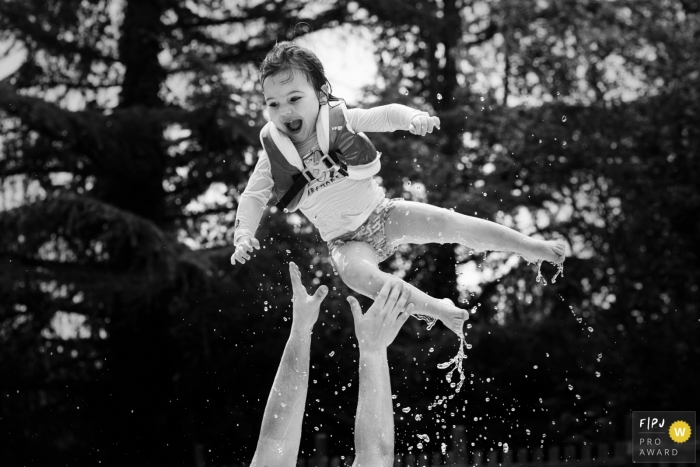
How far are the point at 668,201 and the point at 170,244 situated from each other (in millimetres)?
5616

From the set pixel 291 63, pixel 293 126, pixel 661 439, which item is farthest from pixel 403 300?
pixel 661 439

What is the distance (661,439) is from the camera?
7078 millimetres

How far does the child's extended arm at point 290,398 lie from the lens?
9.51ft

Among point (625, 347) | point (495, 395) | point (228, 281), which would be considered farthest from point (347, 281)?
point (625, 347)

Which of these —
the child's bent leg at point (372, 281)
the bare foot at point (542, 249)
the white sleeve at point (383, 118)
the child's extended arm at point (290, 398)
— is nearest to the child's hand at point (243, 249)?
the child's extended arm at point (290, 398)

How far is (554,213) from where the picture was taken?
10.3m

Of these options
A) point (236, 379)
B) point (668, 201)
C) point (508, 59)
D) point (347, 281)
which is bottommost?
point (347, 281)

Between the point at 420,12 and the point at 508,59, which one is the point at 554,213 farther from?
the point at 420,12

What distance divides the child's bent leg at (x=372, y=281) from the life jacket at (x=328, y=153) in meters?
0.30

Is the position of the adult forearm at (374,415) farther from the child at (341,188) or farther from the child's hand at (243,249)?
the child's hand at (243,249)

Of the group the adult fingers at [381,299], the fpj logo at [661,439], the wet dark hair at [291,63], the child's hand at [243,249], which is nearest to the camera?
the adult fingers at [381,299]

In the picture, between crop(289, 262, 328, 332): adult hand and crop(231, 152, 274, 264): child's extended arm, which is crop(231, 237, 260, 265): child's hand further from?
crop(289, 262, 328, 332): adult hand

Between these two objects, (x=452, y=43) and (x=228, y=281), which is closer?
(x=228, y=281)

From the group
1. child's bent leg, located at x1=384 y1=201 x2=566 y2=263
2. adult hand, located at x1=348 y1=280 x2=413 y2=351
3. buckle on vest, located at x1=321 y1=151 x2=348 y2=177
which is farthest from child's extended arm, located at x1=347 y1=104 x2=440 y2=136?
adult hand, located at x1=348 y1=280 x2=413 y2=351
